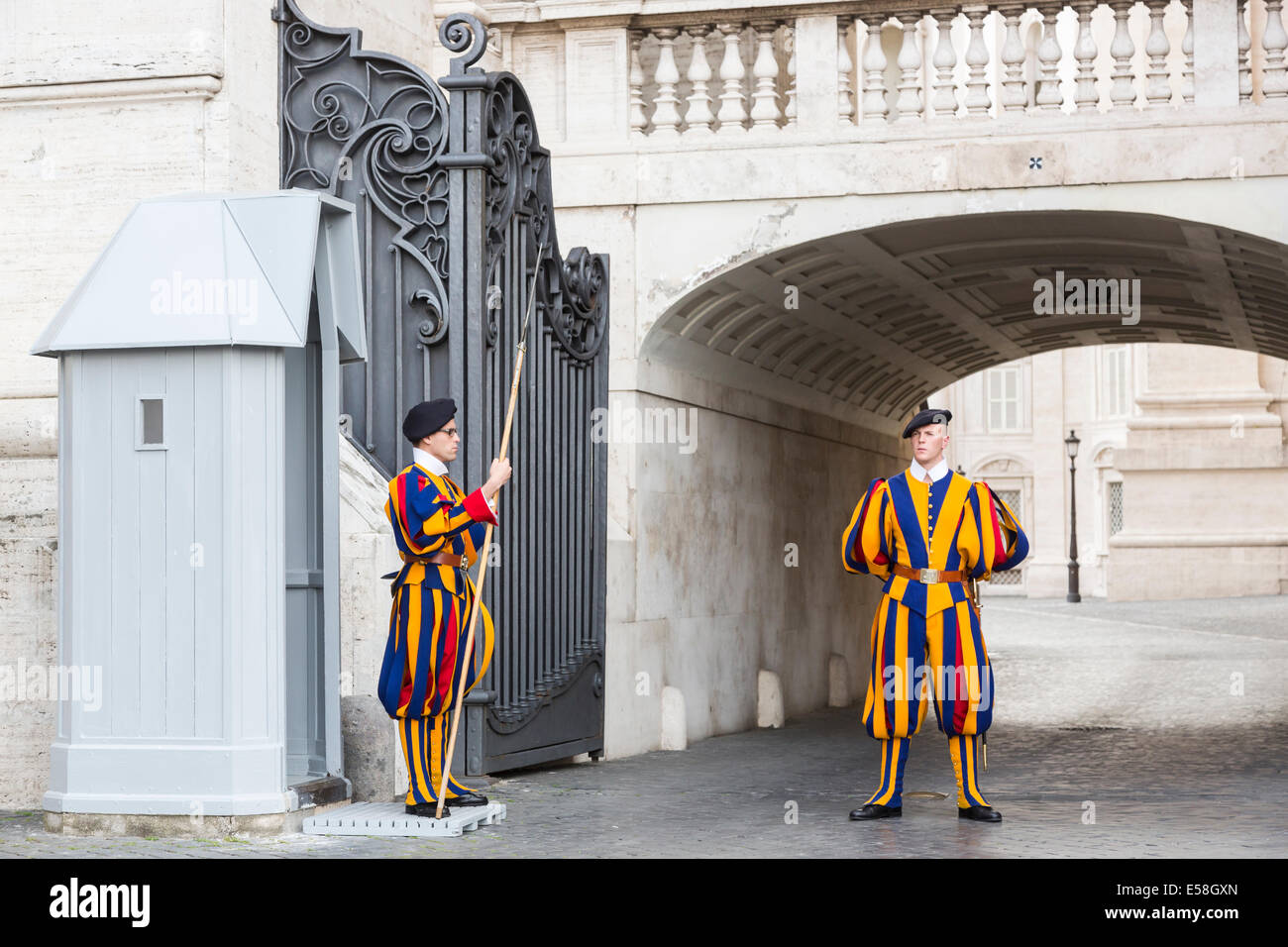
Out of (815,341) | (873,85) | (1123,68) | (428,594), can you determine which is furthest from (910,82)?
(428,594)

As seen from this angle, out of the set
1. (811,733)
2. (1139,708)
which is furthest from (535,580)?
(1139,708)

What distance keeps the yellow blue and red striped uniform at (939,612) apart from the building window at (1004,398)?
44.2 metres

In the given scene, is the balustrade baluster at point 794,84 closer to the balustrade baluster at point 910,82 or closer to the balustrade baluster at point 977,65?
the balustrade baluster at point 910,82

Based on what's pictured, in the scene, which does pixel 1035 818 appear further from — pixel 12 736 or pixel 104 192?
pixel 104 192

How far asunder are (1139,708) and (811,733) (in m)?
3.33

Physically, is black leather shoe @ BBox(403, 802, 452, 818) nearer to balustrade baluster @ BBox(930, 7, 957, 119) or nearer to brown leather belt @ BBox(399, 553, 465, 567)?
brown leather belt @ BBox(399, 553, 465, 567)

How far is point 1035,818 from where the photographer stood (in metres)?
8.02

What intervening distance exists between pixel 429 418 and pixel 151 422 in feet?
3.69

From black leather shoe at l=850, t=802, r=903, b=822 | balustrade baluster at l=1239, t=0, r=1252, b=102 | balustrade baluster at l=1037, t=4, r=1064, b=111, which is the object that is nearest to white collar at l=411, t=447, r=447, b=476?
black leather shoe at l=850, t=802, r=903, b=822

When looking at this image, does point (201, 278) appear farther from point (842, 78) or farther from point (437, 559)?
point (842, 78)

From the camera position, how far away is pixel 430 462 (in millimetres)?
7367

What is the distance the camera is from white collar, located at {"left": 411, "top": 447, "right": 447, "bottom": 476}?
24.1ft

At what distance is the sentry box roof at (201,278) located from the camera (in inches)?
279
